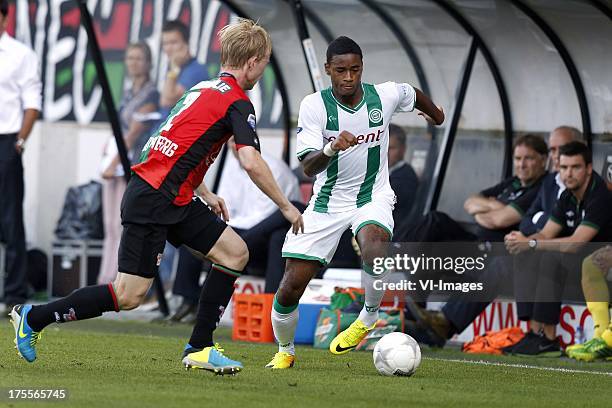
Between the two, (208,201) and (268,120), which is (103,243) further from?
(208,201)

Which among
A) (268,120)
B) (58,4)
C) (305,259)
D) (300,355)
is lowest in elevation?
(300,355)

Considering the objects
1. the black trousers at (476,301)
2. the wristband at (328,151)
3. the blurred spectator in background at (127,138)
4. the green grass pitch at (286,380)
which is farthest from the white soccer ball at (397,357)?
the blurred spectator in background at (127,138)

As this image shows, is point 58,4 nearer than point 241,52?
No

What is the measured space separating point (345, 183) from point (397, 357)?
138cm

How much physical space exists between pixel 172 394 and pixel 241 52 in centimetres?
194

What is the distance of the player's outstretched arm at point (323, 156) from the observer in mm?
7672

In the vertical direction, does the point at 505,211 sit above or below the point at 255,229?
above

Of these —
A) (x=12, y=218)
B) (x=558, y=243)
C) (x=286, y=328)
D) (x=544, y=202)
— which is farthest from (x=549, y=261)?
(x=12, y=218)

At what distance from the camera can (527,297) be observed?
33.9 ft

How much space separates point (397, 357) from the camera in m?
8.00

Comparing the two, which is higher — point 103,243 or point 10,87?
point 10,87

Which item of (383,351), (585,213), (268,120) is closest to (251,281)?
(268,120)

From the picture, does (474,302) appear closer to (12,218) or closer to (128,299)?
(128,299)

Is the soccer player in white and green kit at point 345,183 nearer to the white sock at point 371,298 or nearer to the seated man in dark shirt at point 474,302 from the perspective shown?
the white sock at point 371,298
